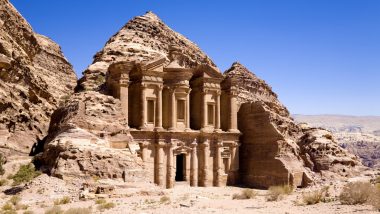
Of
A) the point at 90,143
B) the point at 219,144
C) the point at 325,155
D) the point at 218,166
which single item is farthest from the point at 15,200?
the point at 325,155

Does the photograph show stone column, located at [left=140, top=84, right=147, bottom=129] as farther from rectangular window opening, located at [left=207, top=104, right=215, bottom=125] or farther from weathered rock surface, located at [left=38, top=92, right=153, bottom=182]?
rectangular window opening, located at [left=207, top=104, right=215, bottom=125]

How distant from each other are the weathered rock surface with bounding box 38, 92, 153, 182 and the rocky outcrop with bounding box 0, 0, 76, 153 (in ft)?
12.7

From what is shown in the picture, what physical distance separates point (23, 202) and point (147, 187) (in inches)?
297

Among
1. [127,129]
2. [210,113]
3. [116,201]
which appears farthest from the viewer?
[210,113]

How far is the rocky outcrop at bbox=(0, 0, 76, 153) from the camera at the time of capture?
111 feet

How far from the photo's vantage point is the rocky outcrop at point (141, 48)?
42647 millimetres

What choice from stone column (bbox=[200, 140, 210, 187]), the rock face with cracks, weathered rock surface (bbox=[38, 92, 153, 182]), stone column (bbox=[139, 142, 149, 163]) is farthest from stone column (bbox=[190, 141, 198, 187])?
weathered rock surface (bbox=[38, 92, 153, 182])

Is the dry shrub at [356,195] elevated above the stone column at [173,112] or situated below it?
below

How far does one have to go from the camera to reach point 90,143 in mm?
28109

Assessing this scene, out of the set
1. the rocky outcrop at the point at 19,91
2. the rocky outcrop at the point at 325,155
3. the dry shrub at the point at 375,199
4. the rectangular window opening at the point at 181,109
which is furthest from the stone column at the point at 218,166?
the dry shrub at the point at 375,199

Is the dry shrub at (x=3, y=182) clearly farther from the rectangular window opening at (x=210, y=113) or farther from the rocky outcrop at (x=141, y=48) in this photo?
the rectangular window opening at (x=210, y=113)

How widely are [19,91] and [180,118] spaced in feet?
45.6

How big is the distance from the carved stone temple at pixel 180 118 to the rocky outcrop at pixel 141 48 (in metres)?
3.23

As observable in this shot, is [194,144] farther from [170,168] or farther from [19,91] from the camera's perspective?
[19,91]
